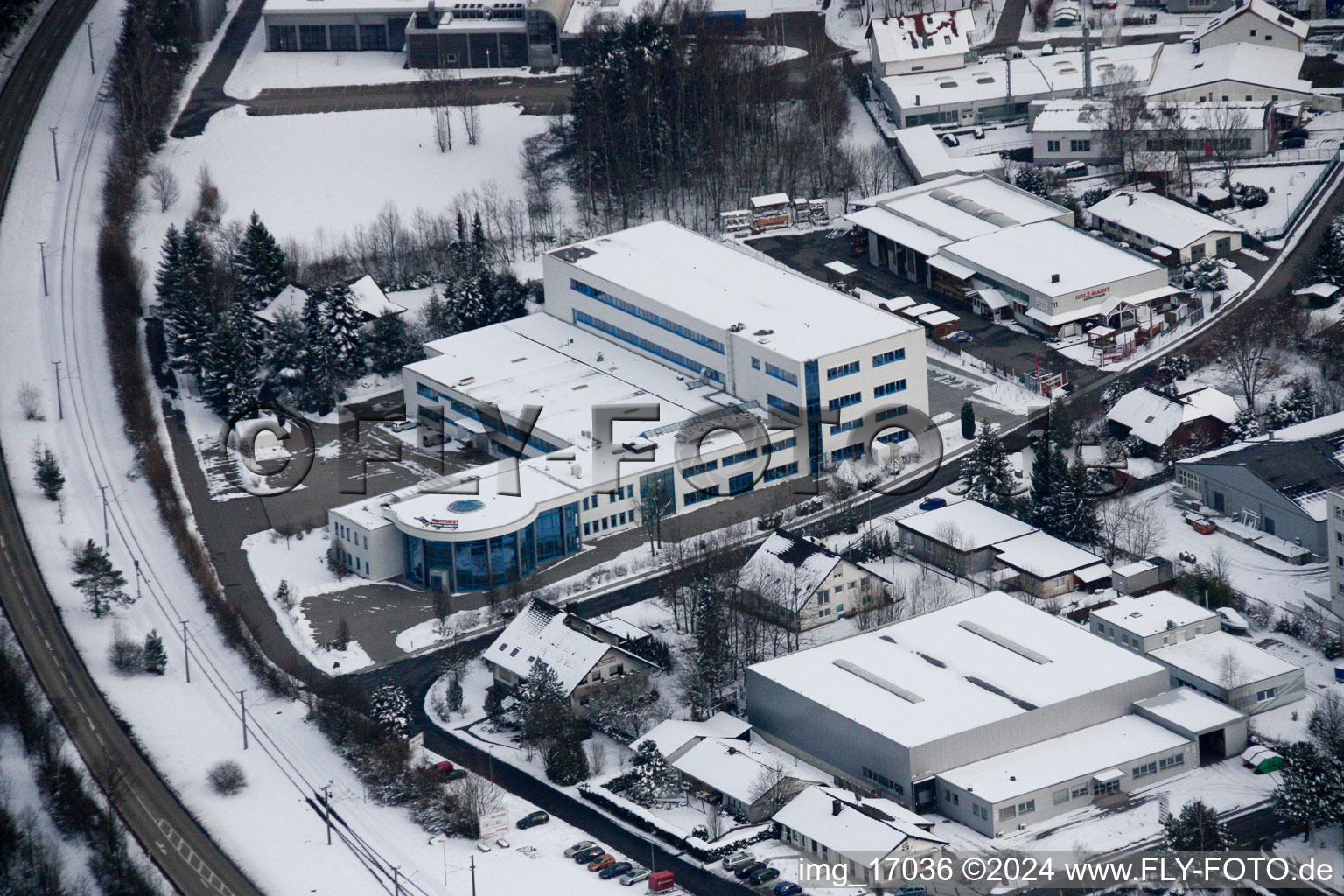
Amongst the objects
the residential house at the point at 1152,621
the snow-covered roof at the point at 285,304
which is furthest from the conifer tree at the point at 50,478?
the residential house at the point at 1152,621

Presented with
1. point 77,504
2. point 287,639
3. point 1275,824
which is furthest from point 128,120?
point 1275,824

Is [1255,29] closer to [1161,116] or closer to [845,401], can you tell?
[1161,116]

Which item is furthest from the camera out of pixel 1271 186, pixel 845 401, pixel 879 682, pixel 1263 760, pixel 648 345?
pixel 1271 186

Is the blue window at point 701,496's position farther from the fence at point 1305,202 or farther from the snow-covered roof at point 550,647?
the fence at point 1305,202

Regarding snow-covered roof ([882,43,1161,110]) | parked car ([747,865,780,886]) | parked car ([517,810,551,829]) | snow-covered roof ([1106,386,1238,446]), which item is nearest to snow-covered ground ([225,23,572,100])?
snow-covered roof ([882,43,1161,110])

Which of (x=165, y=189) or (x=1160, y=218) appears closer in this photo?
(x=1160, y=218)

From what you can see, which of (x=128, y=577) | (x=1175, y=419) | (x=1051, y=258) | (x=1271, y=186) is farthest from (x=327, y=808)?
(x=1271, y=186)

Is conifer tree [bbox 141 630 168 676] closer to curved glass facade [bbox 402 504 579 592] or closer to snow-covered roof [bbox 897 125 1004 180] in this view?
curved glass facade [bbox 402 504 579 592]
